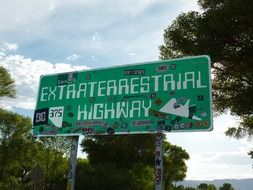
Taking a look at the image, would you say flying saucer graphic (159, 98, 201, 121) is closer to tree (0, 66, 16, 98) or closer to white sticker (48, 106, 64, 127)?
white sticker (48, 106, 64, 127)

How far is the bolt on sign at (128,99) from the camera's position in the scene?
9258 mm

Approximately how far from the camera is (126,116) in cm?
1002

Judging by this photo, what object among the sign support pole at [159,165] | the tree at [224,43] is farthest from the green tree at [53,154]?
the sign support pole at [159,165]

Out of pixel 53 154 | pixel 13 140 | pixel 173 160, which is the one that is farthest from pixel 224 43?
pixel 173 160

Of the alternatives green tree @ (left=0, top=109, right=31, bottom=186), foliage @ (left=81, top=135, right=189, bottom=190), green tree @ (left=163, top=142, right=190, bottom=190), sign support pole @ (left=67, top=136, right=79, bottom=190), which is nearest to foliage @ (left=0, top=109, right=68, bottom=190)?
green tree @ (left=0, top=109, right=31, bottom=186)

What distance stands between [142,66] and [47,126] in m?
3.65

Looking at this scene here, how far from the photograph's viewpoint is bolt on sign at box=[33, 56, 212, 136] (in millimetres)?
9258

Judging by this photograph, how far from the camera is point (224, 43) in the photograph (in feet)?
58.5

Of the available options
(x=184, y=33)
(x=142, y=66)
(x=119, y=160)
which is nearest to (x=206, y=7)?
(x=184, y=33)

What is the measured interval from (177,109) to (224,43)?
978 cm

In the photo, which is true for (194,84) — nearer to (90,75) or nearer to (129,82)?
(129,82)

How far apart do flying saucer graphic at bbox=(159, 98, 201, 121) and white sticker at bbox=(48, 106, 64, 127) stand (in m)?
3.38

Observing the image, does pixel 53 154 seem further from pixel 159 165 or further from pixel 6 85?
pixel 159 165

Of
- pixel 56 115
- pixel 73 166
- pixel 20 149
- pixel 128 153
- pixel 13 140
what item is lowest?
pixel 73 166
